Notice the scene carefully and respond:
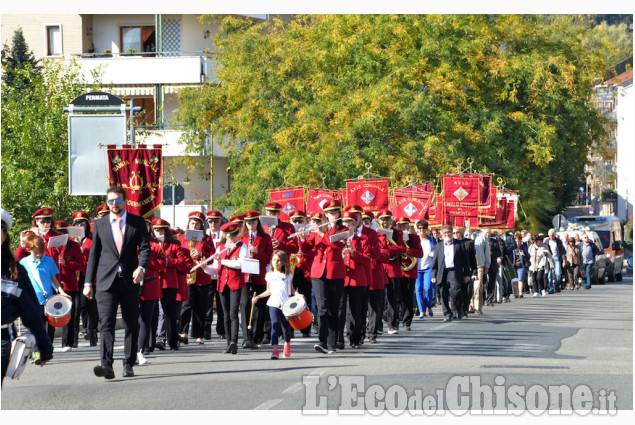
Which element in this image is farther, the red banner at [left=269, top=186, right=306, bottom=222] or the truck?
the truck

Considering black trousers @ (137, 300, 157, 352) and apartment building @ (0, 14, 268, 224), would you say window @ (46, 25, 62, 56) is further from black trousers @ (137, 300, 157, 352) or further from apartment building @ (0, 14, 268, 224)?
black trousers @ (137, 300, 157, 352)

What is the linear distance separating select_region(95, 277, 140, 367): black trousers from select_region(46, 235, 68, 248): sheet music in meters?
2.83

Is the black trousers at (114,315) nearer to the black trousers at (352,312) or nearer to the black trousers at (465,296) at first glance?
the black trousers at (352,312)

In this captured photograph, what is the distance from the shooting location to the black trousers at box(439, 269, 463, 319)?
23.2m

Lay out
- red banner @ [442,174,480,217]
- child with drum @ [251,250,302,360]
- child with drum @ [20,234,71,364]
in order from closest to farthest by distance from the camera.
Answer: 1. child with drum @ [20,234,71,364]
2. child with drum @ [251,250,302,360]
3. red banner @ [442,174,480,217]

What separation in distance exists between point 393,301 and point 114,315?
7.32 meters

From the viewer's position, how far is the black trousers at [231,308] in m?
16.6

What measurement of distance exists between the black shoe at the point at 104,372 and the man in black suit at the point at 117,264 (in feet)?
0.84

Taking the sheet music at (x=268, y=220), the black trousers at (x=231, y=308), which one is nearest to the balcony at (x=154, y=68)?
the sheet music at (x=268, y=220)

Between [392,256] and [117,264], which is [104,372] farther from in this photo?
[392,256]

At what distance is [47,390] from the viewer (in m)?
12.4

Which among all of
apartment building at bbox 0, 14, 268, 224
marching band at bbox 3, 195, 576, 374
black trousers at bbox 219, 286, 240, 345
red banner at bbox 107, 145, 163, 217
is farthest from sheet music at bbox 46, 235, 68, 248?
apartment building at bbox 0, 14, 268, 224

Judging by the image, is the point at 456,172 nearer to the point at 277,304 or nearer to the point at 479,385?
the point at 277,304

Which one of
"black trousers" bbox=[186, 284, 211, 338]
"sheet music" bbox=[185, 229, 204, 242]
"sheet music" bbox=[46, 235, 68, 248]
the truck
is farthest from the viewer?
the truck
